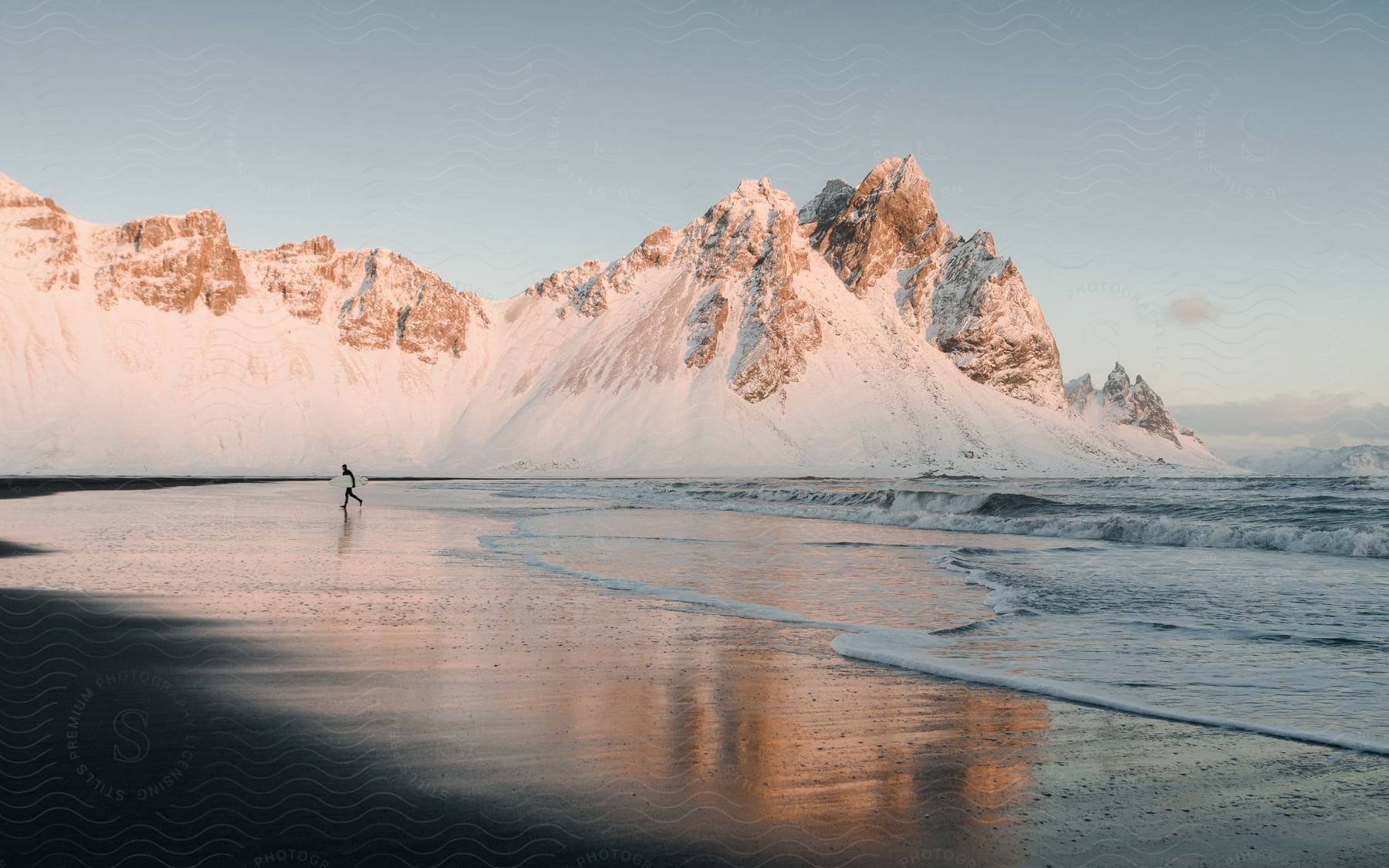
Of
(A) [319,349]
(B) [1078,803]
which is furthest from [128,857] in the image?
(A) [319,349]

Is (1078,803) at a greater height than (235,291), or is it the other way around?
(235,291)

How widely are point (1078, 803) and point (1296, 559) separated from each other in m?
22.4

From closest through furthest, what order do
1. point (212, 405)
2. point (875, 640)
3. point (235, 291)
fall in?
point (875, 640)
point (212, 405)
point (235, 291)

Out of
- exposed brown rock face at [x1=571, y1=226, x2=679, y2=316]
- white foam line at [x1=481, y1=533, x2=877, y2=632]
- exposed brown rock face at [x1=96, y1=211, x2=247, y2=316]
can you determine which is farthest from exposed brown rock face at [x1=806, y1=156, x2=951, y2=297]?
white foam line at [x1=481, y1=533, x2=877, y2=632]

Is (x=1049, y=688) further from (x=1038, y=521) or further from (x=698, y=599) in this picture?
(x=1038, y=521)

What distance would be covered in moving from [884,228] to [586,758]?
187465 mm

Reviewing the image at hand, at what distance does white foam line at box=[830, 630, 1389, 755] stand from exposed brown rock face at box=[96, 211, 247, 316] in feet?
531

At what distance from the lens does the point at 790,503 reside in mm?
52469

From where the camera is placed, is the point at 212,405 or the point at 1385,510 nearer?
the point at 1385,510

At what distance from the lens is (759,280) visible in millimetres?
149500

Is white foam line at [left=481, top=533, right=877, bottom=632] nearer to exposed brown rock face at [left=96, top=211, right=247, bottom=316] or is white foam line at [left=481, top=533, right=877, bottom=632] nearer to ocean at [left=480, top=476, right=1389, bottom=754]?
ocean at [left=480, top=476, right=1389, bottom=754]

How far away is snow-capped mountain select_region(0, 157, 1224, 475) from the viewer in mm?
127375

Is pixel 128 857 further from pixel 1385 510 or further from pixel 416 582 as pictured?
pixel 1385 510

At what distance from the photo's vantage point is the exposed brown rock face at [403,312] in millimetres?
159000
